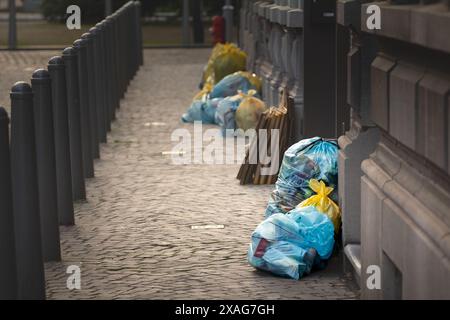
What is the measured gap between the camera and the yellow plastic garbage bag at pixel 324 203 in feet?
27.6

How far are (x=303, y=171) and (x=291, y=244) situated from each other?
113 cm

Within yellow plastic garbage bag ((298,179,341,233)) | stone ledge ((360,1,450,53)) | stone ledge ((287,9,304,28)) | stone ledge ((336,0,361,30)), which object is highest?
stone ledge ((360,1,450,53))

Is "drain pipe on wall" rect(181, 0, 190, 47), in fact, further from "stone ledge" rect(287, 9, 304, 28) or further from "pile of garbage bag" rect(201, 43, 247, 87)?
"stone ledge" rect(287, 9, 304, 28)

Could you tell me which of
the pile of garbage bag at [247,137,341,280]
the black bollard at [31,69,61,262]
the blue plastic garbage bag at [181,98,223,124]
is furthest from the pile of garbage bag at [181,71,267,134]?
the black bollard at [31,69,61,262]

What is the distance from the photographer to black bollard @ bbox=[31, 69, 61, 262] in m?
8.38

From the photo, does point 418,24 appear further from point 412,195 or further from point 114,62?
point 114,62

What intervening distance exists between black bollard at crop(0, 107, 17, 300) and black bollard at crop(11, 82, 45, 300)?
532 mm

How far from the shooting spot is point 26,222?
715cm

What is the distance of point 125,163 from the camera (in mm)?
13195

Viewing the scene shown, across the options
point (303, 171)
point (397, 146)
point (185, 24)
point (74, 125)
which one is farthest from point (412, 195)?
point (185, 24)

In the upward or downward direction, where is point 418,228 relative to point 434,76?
downward
